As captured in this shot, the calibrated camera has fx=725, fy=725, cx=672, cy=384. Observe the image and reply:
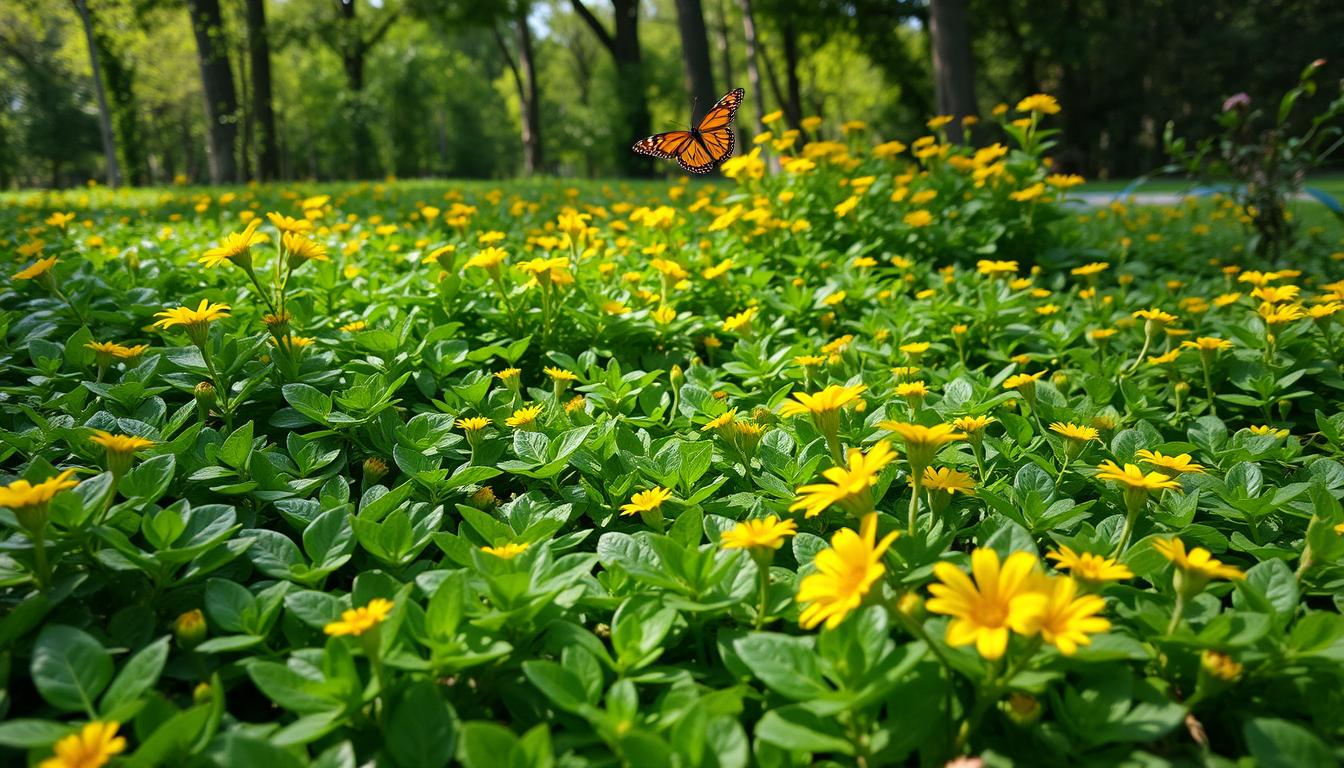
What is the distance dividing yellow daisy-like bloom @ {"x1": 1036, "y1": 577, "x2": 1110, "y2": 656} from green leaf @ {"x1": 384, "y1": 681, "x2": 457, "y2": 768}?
87cm

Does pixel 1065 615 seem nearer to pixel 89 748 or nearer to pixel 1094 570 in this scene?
pixel 1094 570

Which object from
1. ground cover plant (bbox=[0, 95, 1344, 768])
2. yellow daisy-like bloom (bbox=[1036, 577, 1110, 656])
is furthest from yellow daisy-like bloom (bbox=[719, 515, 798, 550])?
yellow daisy-like bloom (bbox=[1036, 577, 1110, 656])

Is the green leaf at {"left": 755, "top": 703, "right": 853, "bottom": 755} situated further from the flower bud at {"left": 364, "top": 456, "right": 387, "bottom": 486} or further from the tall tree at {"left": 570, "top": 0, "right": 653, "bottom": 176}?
the tall tree at {"left": 570, "top": 0, "right": 653, "bottom": 176}

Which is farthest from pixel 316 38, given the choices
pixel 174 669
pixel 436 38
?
pixel 174 669

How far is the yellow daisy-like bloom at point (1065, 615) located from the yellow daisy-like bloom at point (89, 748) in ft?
4.10

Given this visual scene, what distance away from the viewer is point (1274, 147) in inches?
175

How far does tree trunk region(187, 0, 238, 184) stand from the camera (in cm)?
1266

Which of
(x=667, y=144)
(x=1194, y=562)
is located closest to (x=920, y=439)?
(x=1194, y=562)

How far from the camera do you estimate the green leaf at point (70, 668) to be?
1.11m

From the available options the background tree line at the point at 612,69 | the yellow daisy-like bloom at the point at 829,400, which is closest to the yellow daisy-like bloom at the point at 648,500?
the yellow daisy-like bloom at the point at 829,400

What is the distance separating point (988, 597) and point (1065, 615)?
10 cm

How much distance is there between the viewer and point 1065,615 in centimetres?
103

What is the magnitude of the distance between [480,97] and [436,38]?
10.3m

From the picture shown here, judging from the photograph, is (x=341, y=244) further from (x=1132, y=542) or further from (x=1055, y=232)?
(x=1055, y=232)
